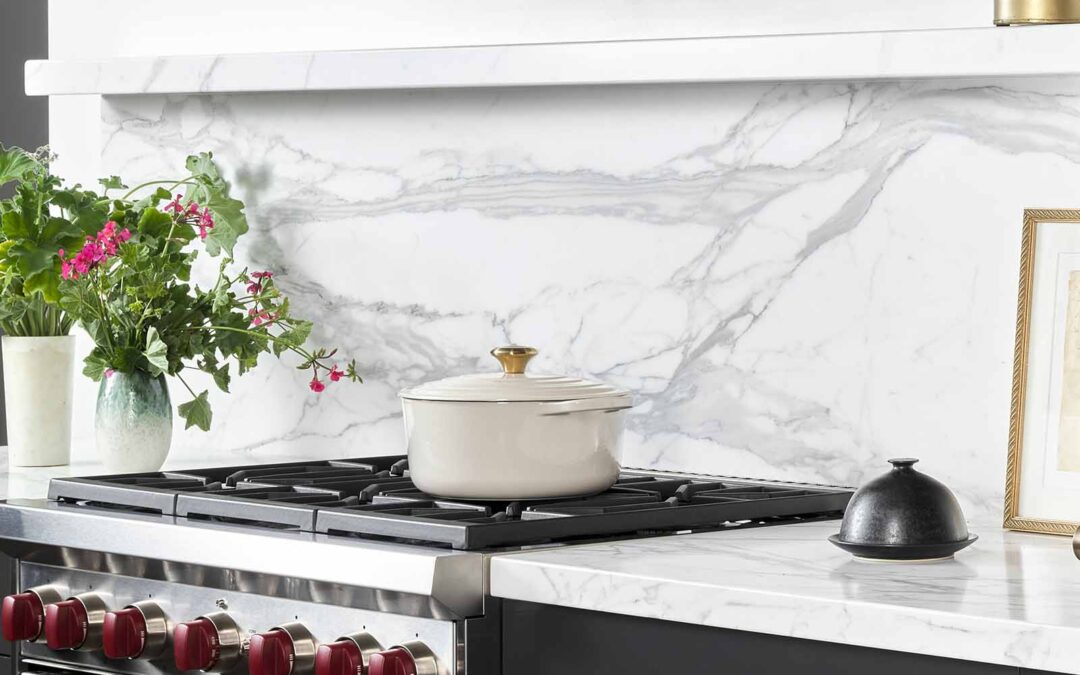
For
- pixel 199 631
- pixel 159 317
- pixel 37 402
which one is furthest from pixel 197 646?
pixel 37 402

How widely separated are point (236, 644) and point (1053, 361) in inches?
36.3

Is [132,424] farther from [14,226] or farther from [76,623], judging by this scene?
[76,623]

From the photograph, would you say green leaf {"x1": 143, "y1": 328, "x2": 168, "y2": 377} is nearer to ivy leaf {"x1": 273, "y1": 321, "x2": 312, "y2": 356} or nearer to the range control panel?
ivy leaf {"x1": 273, "y1": 321, "x2": 312, "y2": 356}

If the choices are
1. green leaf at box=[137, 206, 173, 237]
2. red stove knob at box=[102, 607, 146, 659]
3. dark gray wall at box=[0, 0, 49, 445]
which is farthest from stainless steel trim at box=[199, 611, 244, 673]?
dark gray wall at box=[0, 0, 49, 445]

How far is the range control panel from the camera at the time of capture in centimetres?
159

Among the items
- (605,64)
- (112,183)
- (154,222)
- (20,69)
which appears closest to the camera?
(605,64)

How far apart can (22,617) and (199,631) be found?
0.98 ft

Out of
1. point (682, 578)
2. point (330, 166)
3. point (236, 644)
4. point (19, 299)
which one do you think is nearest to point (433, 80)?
point (330, 166)

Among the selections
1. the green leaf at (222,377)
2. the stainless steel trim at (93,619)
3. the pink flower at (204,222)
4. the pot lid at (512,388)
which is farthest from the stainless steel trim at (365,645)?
the pink flower at (204,222)

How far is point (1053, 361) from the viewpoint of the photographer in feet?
6.15

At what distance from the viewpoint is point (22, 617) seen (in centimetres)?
190

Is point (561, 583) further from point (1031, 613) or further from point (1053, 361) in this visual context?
point (1053, 361)

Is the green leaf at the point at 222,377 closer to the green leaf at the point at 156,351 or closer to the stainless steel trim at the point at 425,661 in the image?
the green leaf at the point at 156,351

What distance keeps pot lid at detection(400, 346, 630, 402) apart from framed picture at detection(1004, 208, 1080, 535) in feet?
1.46
